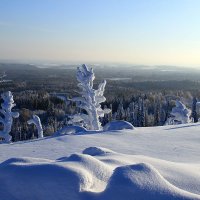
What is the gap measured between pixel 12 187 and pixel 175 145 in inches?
245

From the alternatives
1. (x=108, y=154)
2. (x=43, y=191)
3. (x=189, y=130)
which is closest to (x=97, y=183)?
(x=43, y=191)

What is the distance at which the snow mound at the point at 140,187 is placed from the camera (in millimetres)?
3490

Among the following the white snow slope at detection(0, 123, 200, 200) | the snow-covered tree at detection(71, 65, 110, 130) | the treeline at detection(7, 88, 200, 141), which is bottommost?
the treeline at detection(7, 88, 200, 141)

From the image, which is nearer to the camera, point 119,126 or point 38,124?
point 119,126

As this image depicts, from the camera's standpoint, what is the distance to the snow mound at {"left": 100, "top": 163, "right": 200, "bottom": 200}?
3490 millimetres

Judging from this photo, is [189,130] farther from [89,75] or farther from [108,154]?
[89,75]

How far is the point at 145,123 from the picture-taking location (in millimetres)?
71438

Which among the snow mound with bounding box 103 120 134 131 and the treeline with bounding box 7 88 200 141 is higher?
the snow mound with bounding box 103 120 134 131

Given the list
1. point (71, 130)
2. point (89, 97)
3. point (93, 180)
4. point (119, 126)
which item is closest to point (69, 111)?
point (89, 97)

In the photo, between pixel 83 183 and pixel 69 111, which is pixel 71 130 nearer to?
pixel 83 183

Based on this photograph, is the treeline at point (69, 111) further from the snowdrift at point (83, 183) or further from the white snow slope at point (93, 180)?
the snowdrift at point (83, 183)

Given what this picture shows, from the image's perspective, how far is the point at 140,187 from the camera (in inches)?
141

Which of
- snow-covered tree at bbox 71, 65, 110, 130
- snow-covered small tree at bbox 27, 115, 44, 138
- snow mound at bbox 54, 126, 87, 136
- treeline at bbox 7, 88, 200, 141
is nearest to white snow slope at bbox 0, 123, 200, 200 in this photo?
snow mound at bbox 54, 126, 87, 136

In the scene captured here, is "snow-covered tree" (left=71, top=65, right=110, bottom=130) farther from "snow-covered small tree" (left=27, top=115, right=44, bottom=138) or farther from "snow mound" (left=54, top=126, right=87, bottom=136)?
"snow mound" (left=54, top=126, right=87, bottom=136)
